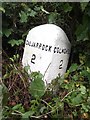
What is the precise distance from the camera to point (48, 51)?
1.58 meters

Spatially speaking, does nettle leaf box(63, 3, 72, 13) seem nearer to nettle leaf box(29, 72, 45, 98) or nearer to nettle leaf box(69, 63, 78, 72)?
nettle leaf box(69, 63, 78, 72)

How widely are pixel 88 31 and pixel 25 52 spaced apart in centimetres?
31

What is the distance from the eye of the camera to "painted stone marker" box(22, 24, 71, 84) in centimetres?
158

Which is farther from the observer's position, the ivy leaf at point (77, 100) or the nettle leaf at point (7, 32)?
the nettle leaf at point (7, 32)

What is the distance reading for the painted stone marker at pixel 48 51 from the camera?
1575mm

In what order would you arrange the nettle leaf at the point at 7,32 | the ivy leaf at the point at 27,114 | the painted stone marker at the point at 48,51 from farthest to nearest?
1. the nettle leaf at the point at 7,32
2. the painted stone marker at the point at 48,51
3. the ivy leaf at the point at 27,114

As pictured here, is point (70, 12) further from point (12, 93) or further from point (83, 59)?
point (12, 93)

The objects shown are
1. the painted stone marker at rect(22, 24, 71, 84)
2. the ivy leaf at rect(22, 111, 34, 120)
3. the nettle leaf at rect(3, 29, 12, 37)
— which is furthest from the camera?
the nettle leaf at rect(3, 29, 12, 37)

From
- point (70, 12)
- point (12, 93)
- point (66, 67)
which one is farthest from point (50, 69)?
point (70, 12)

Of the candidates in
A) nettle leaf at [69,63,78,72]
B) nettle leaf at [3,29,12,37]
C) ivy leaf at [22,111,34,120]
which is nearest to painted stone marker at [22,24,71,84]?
nettle leaf at [69,63,78,72]

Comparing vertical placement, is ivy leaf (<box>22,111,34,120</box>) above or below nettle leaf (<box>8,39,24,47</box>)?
below

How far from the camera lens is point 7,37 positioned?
1.75 metres

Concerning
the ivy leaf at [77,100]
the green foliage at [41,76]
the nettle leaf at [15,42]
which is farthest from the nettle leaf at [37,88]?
the nettle leaf at [15,42]

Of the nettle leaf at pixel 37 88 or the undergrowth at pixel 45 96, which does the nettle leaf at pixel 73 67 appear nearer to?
the undergrowth at pixel 45 96
